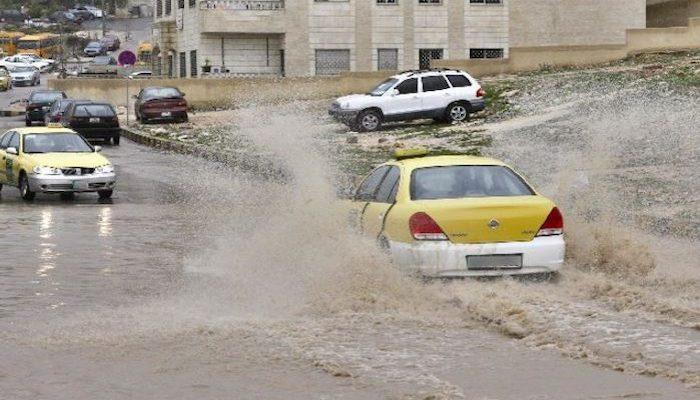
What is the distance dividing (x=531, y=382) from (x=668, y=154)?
18.8 metres

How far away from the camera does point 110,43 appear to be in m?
126

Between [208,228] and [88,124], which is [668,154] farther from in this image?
[88,124]

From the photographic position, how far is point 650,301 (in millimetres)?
13047

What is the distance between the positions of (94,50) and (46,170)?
9606 centimetres

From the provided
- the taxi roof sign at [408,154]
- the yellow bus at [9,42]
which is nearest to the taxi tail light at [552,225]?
the taxi roof sign at [408,154]

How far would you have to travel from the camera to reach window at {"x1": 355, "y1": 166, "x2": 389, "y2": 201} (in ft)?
51.3

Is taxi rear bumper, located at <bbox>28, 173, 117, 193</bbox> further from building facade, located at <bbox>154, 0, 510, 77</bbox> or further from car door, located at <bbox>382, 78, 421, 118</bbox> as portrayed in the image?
building facade, located at <bbox>154, 0, 510, 77</bbox>

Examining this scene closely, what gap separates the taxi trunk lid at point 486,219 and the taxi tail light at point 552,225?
1.7 inches

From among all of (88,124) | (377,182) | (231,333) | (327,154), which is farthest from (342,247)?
(88,124)

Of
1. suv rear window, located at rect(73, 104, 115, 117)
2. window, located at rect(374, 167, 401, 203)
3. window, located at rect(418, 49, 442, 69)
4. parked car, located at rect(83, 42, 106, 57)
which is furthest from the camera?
parked car, located at rect(83, 42, 106, 57)

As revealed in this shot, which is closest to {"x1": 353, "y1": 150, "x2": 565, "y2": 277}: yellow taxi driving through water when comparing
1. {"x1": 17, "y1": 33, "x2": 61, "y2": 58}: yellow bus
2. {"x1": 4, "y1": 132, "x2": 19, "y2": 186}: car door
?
{"x1": 4, "y1": 132, "x2": 19, "y2": 186}: car door

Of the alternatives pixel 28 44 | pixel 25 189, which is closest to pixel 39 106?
pixel 25 189

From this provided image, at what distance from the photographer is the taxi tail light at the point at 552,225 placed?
14.0 meters

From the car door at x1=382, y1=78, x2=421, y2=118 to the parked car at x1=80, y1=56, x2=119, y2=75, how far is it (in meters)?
43.3
